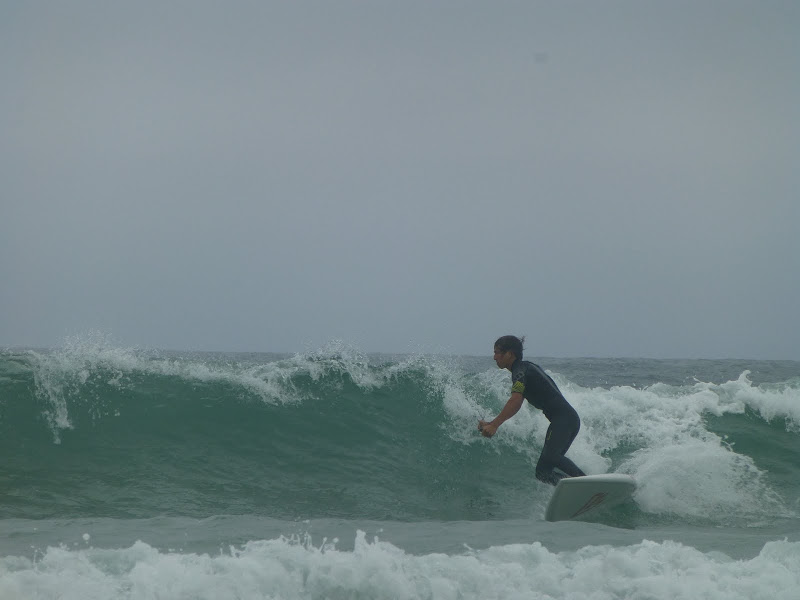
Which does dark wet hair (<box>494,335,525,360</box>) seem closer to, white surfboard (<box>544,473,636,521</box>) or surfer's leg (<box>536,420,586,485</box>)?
surfer's leg (<box>536,420,586,485</box>)

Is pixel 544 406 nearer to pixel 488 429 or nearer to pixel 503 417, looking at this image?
pixel 503 417

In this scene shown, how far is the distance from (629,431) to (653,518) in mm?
2882

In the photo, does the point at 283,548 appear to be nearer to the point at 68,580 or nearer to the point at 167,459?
the point at 68,580

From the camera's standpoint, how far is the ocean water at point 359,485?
4.20 m

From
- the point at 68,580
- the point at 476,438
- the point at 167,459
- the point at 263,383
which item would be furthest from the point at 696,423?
the point at 68,580

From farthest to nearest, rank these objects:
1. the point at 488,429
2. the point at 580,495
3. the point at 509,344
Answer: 1. the point at 509,344
2. the point at 488,429
3. the point at 580,495

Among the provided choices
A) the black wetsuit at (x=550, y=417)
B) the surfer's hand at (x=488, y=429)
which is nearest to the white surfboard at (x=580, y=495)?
the black wetsuit at (x=550, y=417)

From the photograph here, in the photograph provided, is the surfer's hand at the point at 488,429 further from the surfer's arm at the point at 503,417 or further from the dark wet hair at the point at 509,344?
the dark wet hair at the point at 509,344

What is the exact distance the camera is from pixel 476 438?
30.0 ft

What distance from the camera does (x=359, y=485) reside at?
304 inches

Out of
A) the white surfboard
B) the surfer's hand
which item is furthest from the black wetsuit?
the surfer's hand

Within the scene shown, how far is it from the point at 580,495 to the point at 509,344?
4.65ft

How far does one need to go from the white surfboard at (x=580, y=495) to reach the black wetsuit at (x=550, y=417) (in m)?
0.24

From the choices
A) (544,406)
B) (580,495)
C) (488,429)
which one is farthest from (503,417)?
(580,495)
